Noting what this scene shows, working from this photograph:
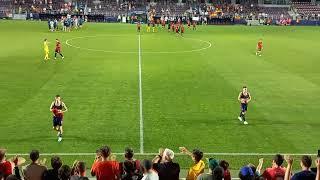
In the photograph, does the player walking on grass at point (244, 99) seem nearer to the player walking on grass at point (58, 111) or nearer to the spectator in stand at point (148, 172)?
the player walking on grass at point (58, 111)

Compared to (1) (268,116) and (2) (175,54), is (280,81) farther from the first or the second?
(2) (175,54)

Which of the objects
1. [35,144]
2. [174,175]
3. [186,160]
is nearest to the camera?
[174,175]

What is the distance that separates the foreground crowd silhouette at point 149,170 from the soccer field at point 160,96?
23.7ft

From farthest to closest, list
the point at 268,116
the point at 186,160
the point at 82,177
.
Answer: the point at 268,116 → the point at 186,160 → the point at 82,177

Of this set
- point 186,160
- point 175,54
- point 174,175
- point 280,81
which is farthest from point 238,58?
point 174,175

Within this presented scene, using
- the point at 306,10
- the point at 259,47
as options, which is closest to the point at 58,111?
the point at 259,47

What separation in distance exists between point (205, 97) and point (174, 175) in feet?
55.1

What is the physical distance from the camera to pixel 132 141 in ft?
67.0

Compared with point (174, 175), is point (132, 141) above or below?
below

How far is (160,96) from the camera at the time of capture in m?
28.3

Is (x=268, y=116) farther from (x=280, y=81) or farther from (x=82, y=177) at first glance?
(x=82, y=177)

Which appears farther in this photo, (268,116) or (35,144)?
(268,116)

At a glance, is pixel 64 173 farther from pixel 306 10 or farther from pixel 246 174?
pixel 306 10

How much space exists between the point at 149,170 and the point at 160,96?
17.1 meters
